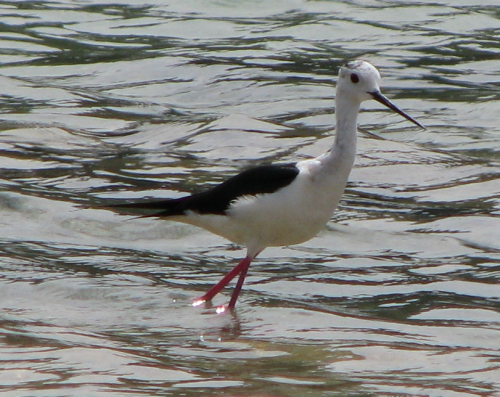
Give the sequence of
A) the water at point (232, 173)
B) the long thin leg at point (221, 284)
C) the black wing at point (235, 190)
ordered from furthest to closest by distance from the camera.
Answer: the long thin leg at point (221, 284), the black wing at point (235, 190), the water at point (232, 173)

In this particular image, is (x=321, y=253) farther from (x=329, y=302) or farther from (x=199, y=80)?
(x=199, y=80)

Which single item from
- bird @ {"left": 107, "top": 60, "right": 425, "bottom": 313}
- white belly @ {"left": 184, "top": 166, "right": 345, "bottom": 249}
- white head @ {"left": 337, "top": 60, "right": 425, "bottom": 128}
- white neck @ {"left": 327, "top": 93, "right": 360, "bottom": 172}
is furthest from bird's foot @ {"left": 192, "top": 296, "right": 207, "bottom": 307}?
white head @ {"left": 337, "top": 60, "right": 425, "bottom": 128}

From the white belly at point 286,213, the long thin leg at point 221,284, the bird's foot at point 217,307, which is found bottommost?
the bird's foot at point 217,307

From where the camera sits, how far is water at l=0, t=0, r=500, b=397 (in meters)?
5.33

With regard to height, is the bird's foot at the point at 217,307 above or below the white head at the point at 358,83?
below

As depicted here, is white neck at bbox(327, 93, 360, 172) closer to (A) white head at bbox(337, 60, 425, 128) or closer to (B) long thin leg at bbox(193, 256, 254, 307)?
(A) white head at bbox(337, 60, 425, 128)

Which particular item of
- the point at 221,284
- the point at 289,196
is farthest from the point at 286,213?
the point at 221,284

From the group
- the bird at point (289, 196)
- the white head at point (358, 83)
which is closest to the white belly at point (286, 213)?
the bird at point (289, 196)

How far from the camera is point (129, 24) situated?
14.8 meters

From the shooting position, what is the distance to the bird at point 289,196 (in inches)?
251

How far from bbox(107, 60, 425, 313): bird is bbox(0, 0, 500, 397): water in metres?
0.45

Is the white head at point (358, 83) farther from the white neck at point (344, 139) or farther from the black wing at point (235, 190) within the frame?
the black wing at point (235, 190)

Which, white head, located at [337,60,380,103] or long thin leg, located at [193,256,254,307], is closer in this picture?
white head, located at [337,60,380,103]

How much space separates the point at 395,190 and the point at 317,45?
16.8 feet
